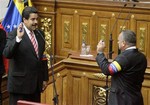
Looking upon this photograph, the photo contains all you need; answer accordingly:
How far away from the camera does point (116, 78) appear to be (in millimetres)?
3701

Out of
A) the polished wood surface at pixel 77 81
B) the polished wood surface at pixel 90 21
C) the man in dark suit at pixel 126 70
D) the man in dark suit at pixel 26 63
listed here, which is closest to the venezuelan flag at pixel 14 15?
the polished wood surface at pixel 90 21

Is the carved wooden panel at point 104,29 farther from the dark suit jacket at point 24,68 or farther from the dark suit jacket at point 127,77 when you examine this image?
the dark suit jacket at point 127,77

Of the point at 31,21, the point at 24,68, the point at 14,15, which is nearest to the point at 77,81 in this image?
the point at 24,68

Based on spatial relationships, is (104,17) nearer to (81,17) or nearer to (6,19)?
(81,17)

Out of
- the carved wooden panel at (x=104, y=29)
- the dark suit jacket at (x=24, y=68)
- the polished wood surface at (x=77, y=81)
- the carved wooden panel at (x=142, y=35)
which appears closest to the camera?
the dark suit jacket at (x=24, y=68)

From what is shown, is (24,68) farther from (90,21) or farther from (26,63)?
(90,21)

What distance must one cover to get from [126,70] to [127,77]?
0.06m

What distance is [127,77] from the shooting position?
12.0 ft

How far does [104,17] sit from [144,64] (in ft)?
9.00

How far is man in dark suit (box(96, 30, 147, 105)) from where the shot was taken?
11.9 feet

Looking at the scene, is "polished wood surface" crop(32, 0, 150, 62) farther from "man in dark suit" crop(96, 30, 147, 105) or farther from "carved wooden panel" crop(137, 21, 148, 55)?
"man in dark suit" crop(96, 30, 147, 105)

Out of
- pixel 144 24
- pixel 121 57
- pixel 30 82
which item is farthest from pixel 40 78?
pixel 144 24

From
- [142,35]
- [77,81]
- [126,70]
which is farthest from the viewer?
[142,35]

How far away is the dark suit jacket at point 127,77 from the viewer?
364cm
